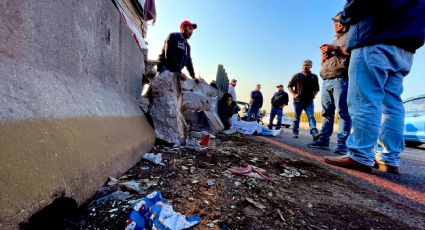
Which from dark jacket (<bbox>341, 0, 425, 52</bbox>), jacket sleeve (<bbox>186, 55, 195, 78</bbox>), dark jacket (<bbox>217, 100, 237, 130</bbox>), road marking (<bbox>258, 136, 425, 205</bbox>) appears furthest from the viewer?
dark jacket (<bbox>217, 100, 237, 130</bbox>)

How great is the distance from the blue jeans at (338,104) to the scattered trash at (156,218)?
3251 millimetres

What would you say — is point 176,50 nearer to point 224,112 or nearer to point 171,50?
point 171,50

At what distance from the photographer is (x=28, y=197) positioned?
0.69 m

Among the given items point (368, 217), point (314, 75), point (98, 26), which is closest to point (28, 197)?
point (98, 26)

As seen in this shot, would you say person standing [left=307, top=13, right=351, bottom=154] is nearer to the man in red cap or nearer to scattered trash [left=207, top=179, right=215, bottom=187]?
the man in red cap

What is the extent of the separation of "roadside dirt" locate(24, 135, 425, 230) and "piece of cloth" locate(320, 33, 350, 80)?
1.98m

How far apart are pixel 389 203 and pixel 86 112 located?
1995mm

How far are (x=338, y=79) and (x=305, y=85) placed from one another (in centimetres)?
263

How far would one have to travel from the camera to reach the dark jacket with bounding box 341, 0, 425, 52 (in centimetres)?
216

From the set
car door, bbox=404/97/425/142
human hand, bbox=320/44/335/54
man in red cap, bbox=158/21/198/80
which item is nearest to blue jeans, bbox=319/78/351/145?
A: human hand, bbox=320/44/335/54

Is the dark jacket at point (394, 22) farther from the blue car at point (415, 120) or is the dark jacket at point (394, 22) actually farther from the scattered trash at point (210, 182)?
the blue car at point (415, 120)

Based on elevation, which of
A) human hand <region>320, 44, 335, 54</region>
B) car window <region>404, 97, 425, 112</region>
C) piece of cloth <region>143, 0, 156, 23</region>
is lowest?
car window <region>404, 97, 425, 112</region>

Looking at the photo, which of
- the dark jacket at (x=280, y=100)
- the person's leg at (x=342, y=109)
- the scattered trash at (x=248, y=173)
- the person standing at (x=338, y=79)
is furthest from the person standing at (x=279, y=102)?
the scattered trash at (x=248, y=173)

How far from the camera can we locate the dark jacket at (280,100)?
9797 millimetres
